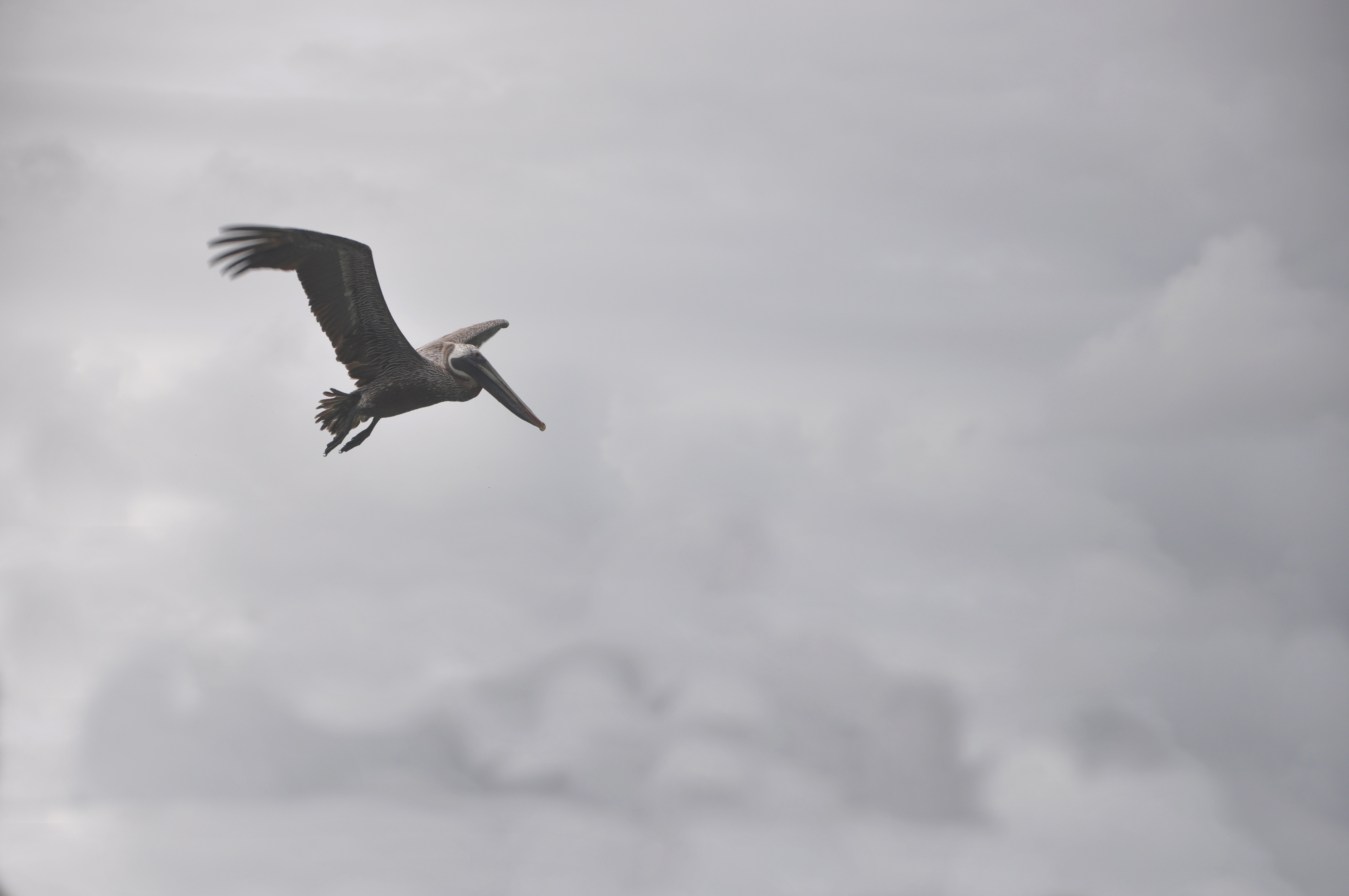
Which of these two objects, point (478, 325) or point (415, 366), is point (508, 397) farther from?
point (478, 325)

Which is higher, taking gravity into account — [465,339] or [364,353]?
[465,339]

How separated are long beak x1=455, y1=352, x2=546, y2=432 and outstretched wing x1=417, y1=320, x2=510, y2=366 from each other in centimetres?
69

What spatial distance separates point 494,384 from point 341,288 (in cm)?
449

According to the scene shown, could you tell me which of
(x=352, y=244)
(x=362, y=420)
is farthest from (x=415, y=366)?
(x=352, y=244)

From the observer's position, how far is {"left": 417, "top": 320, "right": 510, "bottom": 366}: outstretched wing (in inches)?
1151

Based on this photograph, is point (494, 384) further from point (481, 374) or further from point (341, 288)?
point (341, 288)

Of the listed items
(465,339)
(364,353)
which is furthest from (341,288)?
(465,339)

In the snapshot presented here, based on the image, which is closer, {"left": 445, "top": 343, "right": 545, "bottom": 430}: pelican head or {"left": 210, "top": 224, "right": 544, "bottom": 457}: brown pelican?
{"left": 210, "top": 224, "right": 544, "bottom": 457}: brown pelican

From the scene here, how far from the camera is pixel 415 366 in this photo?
89.7 feet

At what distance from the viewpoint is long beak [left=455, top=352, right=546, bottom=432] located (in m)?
28.5

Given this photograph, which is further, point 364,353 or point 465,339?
point 465,339

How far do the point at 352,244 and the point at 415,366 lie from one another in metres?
3.43

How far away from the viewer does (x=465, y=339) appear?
104 ft

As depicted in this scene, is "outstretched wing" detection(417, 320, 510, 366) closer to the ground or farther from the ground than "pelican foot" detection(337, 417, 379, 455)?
farther from the ground
